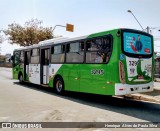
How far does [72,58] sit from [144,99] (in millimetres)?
4057

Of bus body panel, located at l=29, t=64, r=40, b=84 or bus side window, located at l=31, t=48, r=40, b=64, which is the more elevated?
bus side window, located at l=31, t=48, r=40, b=64

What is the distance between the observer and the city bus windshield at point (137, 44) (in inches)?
387

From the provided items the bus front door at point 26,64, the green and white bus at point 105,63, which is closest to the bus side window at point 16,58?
the bus front door at point 26,64

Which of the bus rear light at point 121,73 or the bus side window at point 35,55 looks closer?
the bus rear light at point 121,73

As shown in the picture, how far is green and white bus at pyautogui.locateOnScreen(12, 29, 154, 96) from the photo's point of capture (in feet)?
31.7

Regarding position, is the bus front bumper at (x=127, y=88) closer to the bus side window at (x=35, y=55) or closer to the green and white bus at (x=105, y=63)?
the green and white bus at (x=105, y=63)

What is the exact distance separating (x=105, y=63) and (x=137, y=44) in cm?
156

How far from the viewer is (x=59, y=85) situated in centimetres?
1374

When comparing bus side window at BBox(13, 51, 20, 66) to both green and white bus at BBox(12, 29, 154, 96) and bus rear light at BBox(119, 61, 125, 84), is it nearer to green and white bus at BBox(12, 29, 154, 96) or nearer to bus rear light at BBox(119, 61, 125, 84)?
green and white bus at BBox(12, 29, 154, 96)

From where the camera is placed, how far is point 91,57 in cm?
1097

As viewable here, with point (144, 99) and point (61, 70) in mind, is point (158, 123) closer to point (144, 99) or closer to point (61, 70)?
point (144, 99)

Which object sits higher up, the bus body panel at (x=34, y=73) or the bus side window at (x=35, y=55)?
the bus side window at (x=35, y=55)
